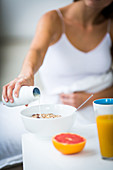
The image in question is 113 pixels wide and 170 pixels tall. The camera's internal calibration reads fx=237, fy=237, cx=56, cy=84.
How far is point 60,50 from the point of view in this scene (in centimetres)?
152

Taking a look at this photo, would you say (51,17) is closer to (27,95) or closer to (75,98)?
(75,98)

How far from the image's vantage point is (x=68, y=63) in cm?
152

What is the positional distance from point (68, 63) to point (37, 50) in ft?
1.05

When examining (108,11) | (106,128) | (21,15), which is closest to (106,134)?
(106,128)

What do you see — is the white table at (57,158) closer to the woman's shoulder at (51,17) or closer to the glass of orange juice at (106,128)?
the glass of orange juice at (106,128)

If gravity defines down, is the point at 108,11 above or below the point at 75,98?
above

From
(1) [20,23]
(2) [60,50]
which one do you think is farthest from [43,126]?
(1) [20,23]

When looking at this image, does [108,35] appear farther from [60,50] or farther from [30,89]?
[30,89]

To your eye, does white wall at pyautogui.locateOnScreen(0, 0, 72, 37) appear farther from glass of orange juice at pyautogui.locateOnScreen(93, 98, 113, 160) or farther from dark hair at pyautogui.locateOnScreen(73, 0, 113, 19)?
glass of orange juice at pyautogui.locateOnScreen(93, 98, 113, 160)

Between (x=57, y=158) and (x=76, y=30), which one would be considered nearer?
(x=57, y=158)

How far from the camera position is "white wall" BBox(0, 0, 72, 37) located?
1.82m

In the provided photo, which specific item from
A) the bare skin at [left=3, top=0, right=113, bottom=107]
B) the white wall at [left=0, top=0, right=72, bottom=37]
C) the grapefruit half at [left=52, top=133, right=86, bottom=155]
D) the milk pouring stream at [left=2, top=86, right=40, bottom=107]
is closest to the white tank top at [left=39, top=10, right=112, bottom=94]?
the bare skin at [left=3, top=0, right=113, bottom=107]

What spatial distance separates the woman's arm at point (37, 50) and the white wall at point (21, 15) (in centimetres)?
44

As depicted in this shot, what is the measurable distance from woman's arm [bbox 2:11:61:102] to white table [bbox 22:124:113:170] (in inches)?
7.0
